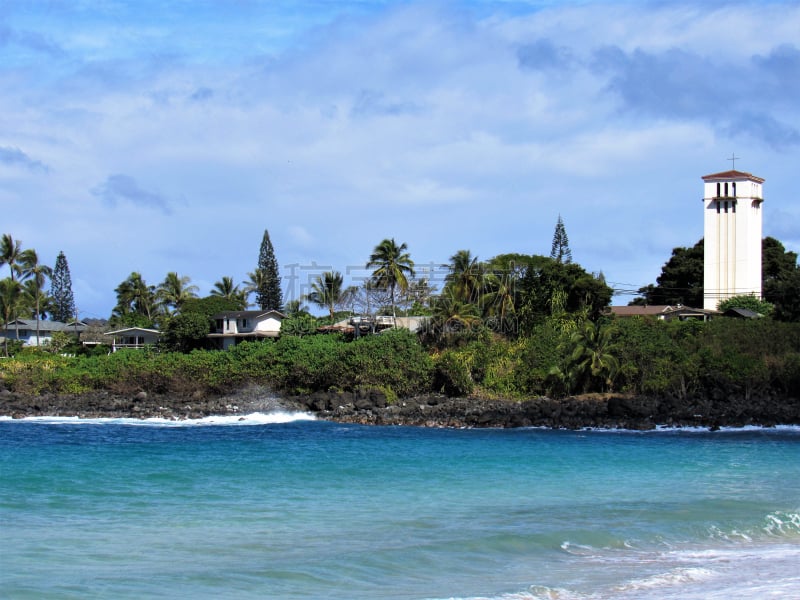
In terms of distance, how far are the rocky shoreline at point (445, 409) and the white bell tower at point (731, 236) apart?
24.3m

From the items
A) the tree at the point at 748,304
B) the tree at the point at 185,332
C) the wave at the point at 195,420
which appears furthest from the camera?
the tree at the point at 185,332

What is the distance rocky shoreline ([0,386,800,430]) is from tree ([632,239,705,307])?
93.9ft

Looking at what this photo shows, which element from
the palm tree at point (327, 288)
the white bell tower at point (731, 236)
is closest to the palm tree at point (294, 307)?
the palm tree at point (327, 288)

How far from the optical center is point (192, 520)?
15.8 meters

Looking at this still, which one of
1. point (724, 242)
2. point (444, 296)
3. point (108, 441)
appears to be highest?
point (724, 242)

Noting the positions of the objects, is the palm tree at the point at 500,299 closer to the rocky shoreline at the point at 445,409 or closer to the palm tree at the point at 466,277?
the palm tree at the point at 466,277

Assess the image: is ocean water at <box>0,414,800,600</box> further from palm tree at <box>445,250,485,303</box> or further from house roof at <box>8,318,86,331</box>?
house roof at <box>8,318,86,331</box>

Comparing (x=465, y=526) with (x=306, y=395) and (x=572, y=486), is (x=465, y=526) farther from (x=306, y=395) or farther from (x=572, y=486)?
(x=306, y=395)

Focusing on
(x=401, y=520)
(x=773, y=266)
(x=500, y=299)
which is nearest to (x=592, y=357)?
(x=500, y=299)

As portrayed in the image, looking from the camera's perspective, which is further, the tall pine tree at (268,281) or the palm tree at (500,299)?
the tall pine tree at (268,281)

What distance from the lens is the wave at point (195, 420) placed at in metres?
36.5

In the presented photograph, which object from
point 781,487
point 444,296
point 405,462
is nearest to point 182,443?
point 405,462

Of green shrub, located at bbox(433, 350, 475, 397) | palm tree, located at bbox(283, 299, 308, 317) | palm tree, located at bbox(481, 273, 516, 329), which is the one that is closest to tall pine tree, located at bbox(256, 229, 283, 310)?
palm tree, located at bbox(283, 299, 308, 317)

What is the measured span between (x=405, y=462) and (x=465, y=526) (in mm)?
8699
